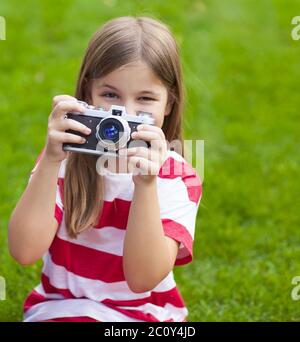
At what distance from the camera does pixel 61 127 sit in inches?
61.6

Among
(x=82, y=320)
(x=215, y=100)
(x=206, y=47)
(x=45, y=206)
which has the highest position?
(x=206, y=47)

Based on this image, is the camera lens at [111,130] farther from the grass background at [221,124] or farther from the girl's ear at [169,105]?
the grass background at [221,124]

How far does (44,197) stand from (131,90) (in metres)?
0.32

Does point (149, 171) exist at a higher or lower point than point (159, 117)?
lower

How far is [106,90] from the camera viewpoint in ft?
5.62

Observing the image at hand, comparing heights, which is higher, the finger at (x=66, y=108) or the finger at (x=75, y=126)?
the finger at (x=66, y=108)

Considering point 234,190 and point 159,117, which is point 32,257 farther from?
point 234,190

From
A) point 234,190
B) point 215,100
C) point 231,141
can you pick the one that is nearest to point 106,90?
point 234,190

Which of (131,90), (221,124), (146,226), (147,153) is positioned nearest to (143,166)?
(147,153)

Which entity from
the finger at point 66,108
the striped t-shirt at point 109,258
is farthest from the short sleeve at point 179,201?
the finger at point 66,108

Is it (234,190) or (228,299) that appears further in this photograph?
(234,190)

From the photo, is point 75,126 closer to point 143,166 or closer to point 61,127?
point 61,127

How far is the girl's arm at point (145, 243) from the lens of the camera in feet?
5.19

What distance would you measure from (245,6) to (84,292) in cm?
319
